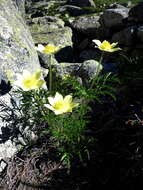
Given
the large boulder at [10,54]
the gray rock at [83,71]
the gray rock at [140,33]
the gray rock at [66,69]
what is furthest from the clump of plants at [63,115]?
the gray rock at [140,33]

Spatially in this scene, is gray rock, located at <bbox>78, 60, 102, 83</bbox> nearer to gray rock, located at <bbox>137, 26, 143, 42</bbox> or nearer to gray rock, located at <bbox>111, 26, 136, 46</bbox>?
gray rock, located at <bbox>137, 26, 143, 42</bbox>

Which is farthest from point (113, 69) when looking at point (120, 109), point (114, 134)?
point (114, 134)

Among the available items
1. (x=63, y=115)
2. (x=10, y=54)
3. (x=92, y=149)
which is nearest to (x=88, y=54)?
(x=10, y=54)

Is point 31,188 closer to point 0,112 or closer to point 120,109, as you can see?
point 0,112

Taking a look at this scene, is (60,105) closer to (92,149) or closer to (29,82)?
(29,82)

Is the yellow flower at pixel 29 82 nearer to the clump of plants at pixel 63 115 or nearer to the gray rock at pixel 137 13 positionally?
the clump of plants at pixel 63 115
